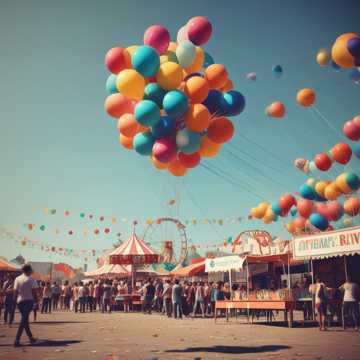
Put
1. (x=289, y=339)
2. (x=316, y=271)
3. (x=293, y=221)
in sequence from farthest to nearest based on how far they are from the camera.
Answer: (x=293, y=221)
(x=316, y=271)
(x=289, y=339)

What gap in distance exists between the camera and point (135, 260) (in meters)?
25.3

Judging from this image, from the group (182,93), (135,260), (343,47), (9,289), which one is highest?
(343,47)

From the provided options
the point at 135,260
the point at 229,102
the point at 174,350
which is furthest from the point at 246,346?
the point at 135,260

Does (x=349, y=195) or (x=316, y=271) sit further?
(x=316, y=271)

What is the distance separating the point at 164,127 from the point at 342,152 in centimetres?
904

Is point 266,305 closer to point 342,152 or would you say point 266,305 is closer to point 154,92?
point 342,152

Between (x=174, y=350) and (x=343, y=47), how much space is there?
27.8 ft

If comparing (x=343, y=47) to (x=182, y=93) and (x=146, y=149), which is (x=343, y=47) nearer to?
(x=182, y=93)

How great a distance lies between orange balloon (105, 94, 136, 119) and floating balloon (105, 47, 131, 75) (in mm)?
540

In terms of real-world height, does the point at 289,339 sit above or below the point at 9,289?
below

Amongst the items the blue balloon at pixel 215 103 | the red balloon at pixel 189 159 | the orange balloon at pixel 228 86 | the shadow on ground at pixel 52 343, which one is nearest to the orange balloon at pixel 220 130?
the blue balloon at pixel 215 103

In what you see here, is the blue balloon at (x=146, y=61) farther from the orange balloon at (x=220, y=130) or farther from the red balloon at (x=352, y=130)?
the red balloon at (x=352, y=130)

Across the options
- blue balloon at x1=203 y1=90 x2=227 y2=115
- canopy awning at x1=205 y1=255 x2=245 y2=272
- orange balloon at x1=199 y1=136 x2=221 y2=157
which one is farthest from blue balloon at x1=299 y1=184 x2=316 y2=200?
blue balloon at x1=203 y1=90 x2=227 y2=115

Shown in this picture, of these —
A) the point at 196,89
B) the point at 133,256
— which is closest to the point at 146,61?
the point at 196,89
